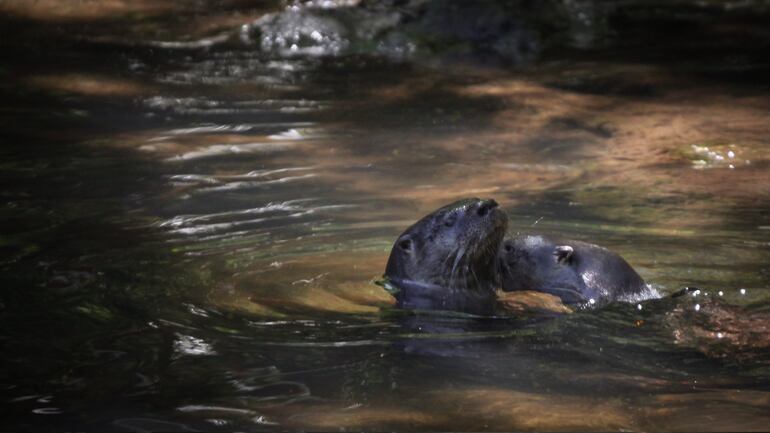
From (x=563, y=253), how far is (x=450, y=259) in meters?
0.62

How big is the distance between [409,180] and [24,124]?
10.6 feet

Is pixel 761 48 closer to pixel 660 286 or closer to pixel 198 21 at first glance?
pixel 198 21

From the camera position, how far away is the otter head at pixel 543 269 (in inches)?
234

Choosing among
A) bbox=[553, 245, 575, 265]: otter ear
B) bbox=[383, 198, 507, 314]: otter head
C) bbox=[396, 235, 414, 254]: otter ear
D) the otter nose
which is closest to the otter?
bbox=[553, 245, 575, 265]: otter ear

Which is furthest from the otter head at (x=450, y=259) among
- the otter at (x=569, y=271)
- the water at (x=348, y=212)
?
the water at (x=348, y=212)

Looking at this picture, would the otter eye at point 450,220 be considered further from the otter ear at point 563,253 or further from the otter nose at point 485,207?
the otter ear at point 563,253

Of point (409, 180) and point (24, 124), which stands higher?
point (24, 124)

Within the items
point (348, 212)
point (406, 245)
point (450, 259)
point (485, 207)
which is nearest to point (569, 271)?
point (485, 207)

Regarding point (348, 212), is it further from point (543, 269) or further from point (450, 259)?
point (543, 269)

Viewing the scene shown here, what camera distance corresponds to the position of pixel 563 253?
5.96 metres

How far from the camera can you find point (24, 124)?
9508 millimetres

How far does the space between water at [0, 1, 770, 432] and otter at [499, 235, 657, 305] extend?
20 cm

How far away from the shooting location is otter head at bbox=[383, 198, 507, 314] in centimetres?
610

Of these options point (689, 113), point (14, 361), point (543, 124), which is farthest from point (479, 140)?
point (14, 361)
